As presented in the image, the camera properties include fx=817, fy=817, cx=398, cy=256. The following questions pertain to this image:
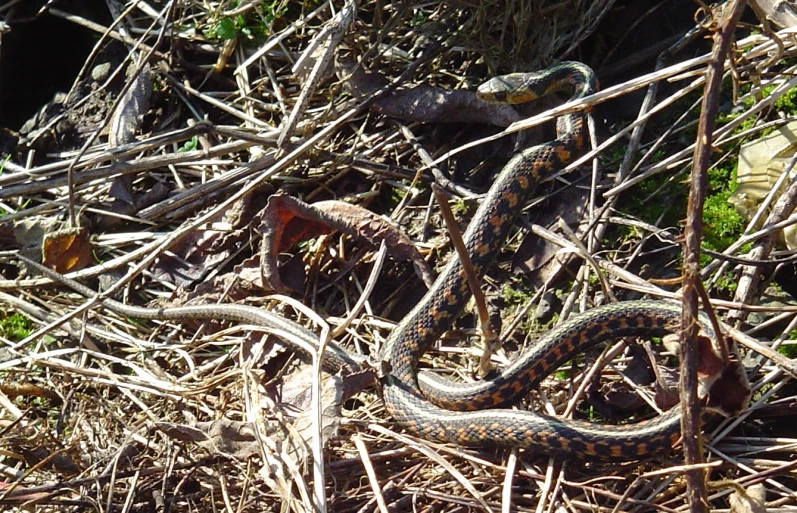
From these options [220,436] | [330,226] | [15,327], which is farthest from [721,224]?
[15,327]

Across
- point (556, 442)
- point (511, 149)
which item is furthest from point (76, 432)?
point (511, 149)

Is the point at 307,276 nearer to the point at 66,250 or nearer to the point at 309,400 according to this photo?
the point at 309,400

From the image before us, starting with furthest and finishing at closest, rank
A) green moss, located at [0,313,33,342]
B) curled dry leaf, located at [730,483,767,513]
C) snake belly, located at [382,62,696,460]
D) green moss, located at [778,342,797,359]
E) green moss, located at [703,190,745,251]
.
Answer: green moss, located at [0,313,33,342] → green moss, located at [703,190,745,251] → green moss, located at [778,342,797,359] → snake belly, located at [382,62,696,460] → curled dry leaf, located at [730,483,767,513]

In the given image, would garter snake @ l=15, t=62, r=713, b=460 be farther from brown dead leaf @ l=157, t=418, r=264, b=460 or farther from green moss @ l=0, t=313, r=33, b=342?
brown dead leaf @ l=157, t=418, r=264, b=460

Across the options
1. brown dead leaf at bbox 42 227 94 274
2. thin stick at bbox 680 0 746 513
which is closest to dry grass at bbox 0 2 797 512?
brown dead leaf at bbox 42 227 94 274

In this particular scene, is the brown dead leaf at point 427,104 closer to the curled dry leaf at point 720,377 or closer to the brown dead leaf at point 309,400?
the brown dead leaf at point 309,400

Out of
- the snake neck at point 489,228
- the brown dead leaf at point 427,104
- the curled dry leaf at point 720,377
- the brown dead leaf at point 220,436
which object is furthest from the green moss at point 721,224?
the brown dead leaf at point 220,436

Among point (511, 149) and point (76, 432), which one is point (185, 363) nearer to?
point (76, 432)
